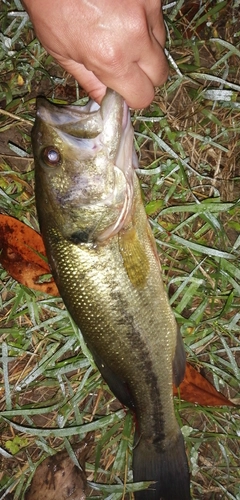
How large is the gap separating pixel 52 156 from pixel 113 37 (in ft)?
2.06

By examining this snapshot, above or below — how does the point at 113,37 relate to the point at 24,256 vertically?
above

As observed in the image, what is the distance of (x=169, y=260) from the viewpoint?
3.20 meters

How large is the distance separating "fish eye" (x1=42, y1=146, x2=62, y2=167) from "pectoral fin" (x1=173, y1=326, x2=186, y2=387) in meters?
1.18

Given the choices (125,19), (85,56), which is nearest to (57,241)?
(85,56)

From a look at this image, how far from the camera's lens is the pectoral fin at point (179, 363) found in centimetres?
274

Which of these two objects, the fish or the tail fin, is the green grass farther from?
the fish

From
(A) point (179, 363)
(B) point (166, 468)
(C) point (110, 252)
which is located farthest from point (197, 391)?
(C) point (110, 252)

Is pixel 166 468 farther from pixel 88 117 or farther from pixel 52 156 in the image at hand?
pixel 88 117

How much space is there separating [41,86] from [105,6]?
58.7 inches

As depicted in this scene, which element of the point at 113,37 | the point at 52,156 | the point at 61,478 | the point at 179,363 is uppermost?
the point at 113,37

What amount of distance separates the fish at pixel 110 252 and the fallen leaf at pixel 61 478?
2.20ft

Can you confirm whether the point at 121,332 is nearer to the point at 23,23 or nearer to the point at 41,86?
the point at 41,86

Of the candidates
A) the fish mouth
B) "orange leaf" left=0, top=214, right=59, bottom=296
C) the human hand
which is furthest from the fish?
"orange leaf" left=0, top=214, right=59, bottom=296

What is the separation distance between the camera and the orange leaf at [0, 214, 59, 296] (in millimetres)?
3139
